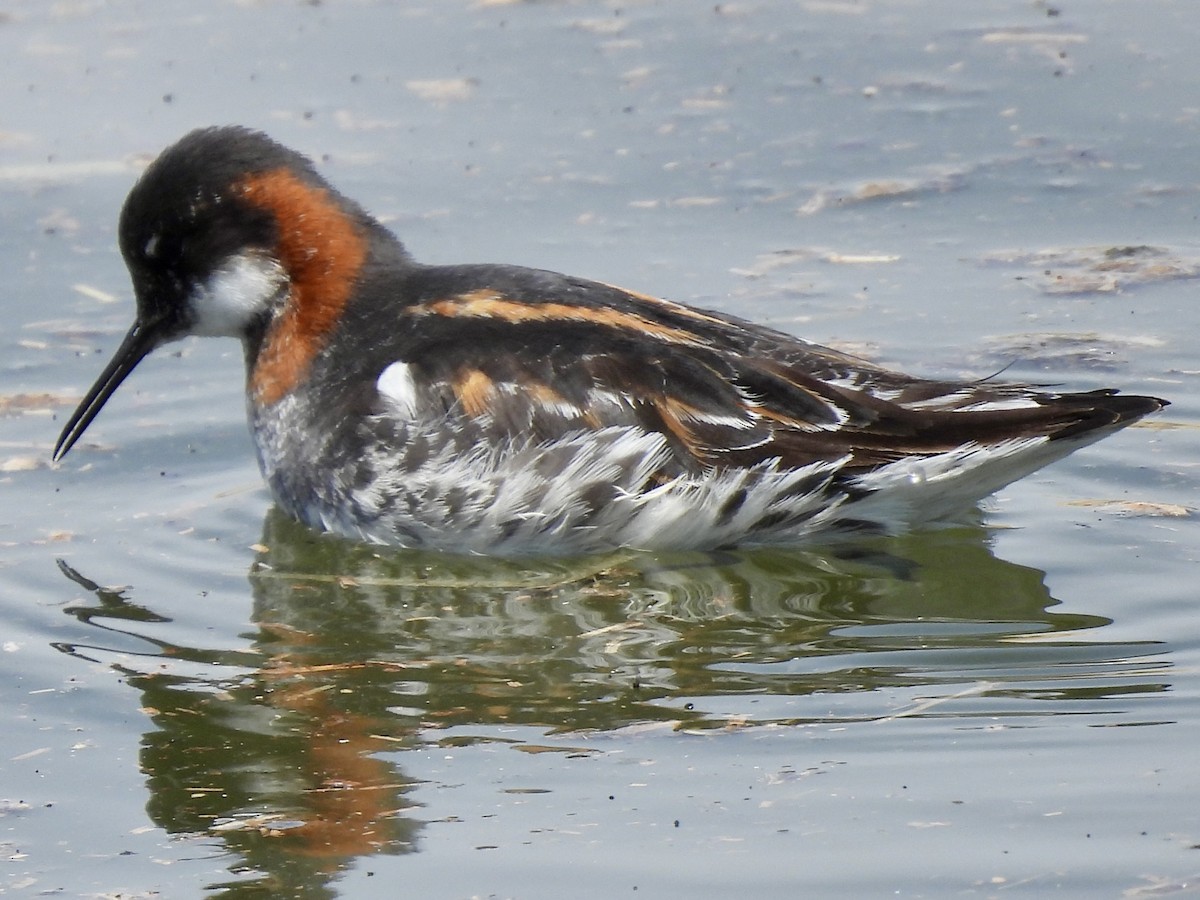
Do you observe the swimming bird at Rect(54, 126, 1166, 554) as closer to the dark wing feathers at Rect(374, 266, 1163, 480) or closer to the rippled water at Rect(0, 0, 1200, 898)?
the dark wing feathers at Rect(374, 266, 1163, 480)

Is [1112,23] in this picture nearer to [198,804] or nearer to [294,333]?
[294,333]

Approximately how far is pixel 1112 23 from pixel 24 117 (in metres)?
6.39

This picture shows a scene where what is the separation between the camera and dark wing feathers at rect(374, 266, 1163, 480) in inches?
279

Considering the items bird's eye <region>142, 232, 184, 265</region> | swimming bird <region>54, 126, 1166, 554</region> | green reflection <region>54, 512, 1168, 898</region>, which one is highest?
bird's eye <region>142, 232, 184, 265</region>

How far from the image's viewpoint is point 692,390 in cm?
717

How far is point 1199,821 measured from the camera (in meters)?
4.96

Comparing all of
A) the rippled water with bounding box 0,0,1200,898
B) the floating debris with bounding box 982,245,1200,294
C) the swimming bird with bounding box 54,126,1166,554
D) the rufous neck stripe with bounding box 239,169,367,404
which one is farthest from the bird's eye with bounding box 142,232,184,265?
the floating debris with bounding box 982,245,1200,294

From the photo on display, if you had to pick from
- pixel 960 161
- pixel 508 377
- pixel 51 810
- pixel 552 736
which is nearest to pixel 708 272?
pixel 960 161

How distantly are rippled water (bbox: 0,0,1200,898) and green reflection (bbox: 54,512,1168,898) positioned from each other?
2 centimetres

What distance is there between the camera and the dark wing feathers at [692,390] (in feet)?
23.2

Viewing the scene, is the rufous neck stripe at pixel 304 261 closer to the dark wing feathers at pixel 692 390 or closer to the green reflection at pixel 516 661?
the dark wing feathers at pixel 692 390

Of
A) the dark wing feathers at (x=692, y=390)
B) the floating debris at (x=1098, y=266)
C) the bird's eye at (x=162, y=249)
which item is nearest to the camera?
the dark wing feathers at (x=692, y=390)

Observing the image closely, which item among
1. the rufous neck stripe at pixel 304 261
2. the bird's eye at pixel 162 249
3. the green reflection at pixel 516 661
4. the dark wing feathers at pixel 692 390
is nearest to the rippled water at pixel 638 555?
the green reflection at pixel 516 661

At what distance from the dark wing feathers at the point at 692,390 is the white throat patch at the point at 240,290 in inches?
33.3
